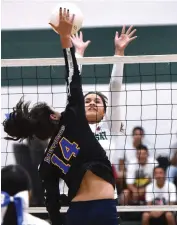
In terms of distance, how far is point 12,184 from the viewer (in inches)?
90.4

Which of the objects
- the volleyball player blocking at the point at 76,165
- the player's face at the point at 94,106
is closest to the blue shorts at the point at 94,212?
the volleyball player blocking at the point at 76,165

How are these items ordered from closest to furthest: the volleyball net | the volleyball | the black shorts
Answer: the volleyball
the black shorts
the volleyball net

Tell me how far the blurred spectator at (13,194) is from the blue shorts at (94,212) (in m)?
0.33

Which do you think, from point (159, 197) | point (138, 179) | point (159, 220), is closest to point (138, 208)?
point (138, 179)

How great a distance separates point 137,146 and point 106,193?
9.52 feet

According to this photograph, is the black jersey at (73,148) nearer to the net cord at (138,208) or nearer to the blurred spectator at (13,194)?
the blurred spectator at (13,194)

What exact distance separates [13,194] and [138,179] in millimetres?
2675

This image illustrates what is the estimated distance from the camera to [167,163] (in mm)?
5328

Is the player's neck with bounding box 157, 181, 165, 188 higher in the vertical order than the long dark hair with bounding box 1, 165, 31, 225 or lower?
lower

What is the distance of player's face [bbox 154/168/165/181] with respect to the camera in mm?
5098

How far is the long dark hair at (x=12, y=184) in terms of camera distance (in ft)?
7.46

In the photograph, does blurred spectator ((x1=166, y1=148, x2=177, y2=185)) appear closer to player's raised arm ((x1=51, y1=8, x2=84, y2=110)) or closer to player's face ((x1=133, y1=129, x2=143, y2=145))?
player's face ((x1=133, y1=129, x2=143, y2=145))

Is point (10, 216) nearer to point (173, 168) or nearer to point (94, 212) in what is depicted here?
point (94, 212)

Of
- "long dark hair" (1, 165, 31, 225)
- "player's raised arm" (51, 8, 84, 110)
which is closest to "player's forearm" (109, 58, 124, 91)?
"player's raised arm" (51, 8, 84, 110)
